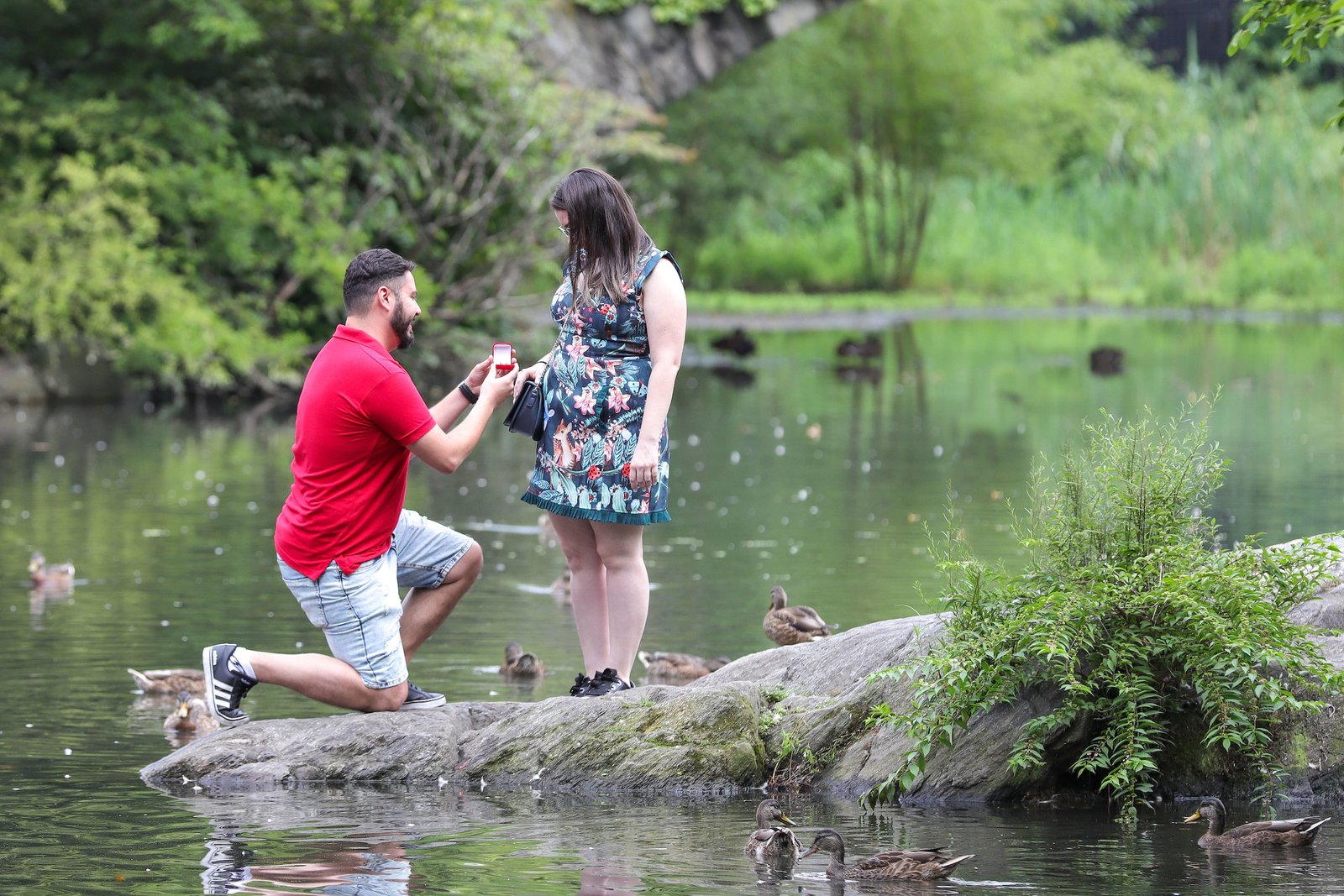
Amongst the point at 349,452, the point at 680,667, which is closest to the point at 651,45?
the point at 680,667

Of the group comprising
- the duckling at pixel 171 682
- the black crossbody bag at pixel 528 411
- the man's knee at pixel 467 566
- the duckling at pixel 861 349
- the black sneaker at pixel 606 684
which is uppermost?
the duckling at pixel 861 349

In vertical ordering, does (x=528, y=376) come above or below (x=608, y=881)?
above

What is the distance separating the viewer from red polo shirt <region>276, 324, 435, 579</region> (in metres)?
7.35

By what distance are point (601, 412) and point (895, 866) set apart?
2280 mm

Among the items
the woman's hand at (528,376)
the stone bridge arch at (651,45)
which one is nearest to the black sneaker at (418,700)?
the woman's hand at (528,376)

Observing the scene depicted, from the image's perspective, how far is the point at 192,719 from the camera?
8625mm

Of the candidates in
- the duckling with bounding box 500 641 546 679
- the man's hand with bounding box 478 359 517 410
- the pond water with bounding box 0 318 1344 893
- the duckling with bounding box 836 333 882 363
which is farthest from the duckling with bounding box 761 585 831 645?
the duckling with bounding box 836 333 882 363

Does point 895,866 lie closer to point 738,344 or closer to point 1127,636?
point 1127,636

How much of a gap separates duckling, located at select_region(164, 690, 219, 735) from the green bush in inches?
125

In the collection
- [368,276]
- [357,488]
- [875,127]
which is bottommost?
[357,488]

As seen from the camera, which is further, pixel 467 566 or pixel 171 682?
pixel 171 682

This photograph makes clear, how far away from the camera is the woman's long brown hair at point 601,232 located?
7.45 meters

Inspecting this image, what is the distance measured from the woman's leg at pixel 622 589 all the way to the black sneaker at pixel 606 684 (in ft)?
0.19

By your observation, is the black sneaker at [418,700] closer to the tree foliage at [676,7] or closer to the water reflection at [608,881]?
the water reflection at [608,881]
